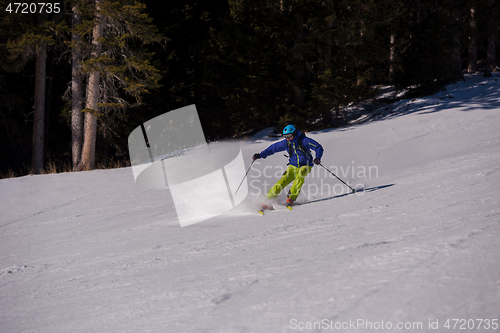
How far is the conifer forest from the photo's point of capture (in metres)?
13.8

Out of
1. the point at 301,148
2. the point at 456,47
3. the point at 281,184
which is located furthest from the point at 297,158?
the point at 456,47

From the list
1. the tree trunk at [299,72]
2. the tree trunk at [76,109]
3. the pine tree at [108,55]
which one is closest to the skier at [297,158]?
the pine tree at [108,55]

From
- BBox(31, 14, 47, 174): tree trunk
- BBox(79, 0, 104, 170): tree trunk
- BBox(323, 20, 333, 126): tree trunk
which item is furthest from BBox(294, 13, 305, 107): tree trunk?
BBox(31, 14, 47, 174): tree trunk

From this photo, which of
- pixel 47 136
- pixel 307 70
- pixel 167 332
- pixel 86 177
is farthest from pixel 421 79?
pixel 47 136

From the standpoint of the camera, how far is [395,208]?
5.09 meters

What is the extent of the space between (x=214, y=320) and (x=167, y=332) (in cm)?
34

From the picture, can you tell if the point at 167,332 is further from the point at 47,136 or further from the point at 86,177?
the point at 47,136

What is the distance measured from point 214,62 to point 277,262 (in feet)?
61.9

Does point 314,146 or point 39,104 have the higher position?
point 39,104

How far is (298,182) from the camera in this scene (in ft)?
22.7

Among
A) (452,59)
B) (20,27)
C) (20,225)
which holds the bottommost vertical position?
(20,225)

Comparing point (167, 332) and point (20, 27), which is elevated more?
point (20, 27)

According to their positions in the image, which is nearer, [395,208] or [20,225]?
[395,208]

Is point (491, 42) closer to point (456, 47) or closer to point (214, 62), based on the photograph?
point (456, 47)
